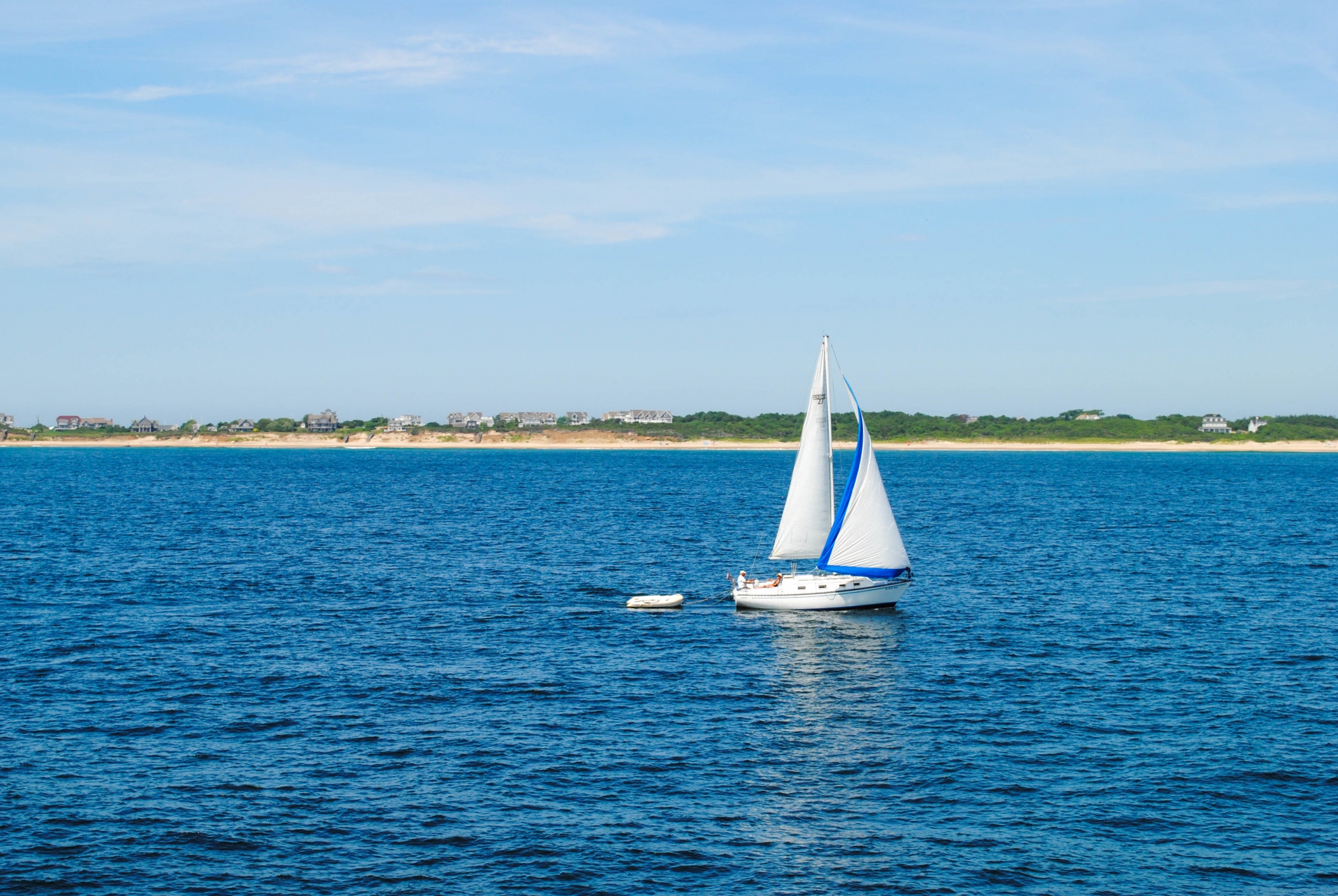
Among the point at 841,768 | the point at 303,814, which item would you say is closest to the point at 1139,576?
the point at 841,768

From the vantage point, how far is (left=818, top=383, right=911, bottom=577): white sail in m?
62.1

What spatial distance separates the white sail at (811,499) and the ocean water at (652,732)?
4.43 m

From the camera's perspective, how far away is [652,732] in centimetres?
3941

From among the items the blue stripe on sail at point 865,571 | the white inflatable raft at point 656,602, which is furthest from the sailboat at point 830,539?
the white inflatable raft at point 656,602

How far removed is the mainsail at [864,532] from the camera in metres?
62.1

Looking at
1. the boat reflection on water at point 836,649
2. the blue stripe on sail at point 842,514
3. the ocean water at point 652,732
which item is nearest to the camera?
the ocean water at point 652,732

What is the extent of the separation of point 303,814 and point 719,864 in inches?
473

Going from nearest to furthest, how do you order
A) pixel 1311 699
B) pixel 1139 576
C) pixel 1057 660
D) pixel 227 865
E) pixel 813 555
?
1. pixel 227 865
2. pixel 1311 699
3. pixel 1057 660
4. pixel 813 555
5. pixel 1139 576

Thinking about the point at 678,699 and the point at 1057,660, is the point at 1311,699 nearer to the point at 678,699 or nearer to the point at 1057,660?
the point at 1057,660

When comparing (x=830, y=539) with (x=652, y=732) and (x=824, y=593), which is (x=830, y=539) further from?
(x=652, y=732)

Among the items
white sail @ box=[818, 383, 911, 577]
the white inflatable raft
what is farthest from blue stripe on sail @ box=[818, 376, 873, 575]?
the white inflatable raft

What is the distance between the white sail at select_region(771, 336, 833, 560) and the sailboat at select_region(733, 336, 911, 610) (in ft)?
0.11

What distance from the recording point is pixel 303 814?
102 ft

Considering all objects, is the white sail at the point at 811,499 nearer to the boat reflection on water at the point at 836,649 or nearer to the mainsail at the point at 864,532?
the mainsail at the point at 864,532
